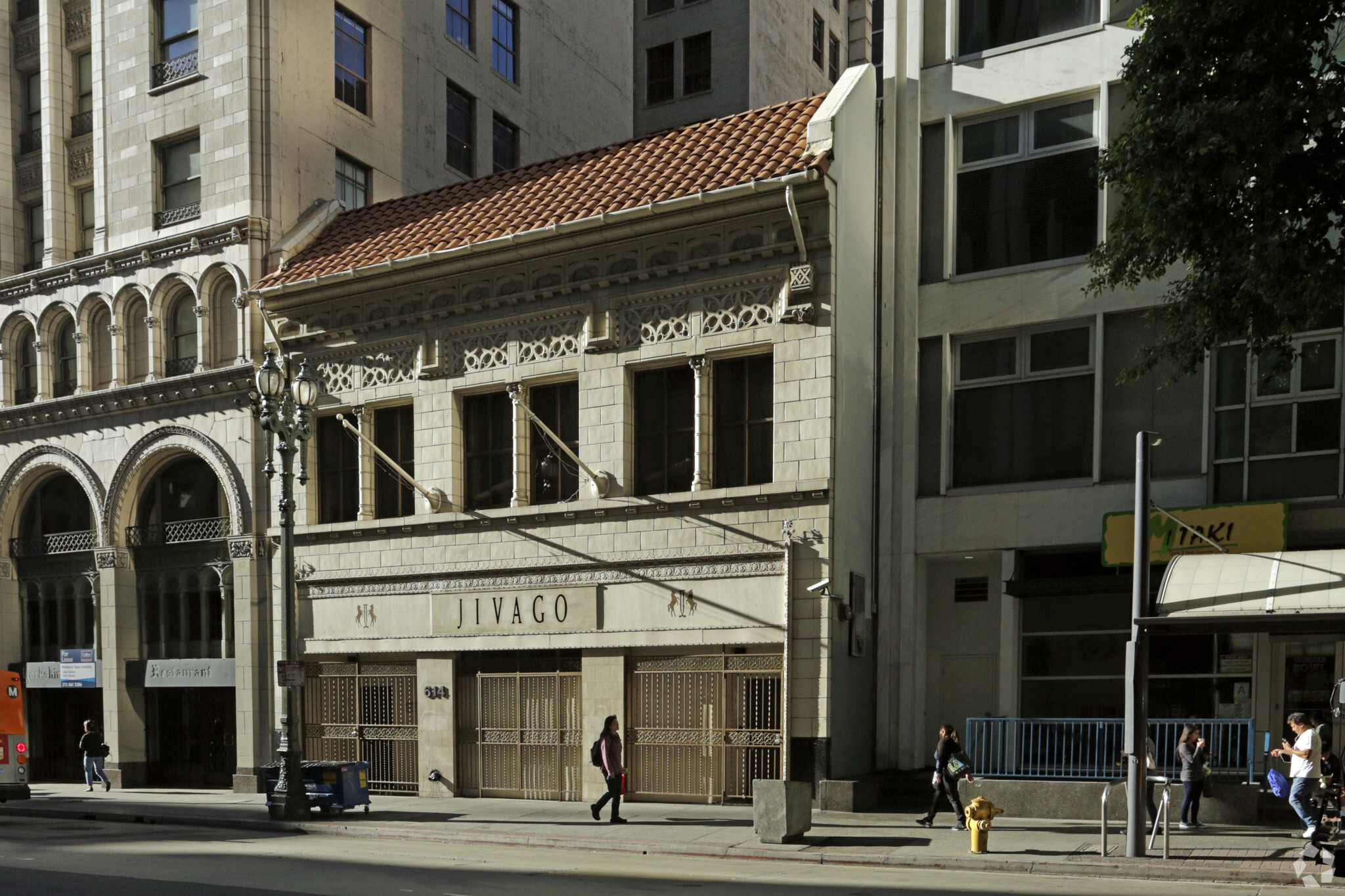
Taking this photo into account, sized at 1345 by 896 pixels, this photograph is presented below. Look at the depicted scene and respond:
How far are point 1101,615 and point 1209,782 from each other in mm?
3555

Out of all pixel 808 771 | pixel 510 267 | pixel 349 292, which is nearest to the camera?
pixel 808 771

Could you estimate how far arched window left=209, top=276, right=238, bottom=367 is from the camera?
27281 mm

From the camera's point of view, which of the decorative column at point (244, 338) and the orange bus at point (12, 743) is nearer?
the orange bus at point (12, 743)

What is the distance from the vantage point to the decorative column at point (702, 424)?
21766 mm

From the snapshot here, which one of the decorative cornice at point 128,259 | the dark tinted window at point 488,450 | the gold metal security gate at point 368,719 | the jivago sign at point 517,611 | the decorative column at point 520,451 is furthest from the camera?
the decorative cornice at point 128,259

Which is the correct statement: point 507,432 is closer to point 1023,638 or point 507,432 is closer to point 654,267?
point 654,267

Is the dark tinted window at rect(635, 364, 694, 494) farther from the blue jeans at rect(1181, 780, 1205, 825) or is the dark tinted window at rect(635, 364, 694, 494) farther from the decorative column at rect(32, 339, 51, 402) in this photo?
the decorative column at rect(32, 339, 51, 402)

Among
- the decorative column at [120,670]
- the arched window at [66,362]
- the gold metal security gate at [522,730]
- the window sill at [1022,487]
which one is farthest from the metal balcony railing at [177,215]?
the window sill at [1022,487]

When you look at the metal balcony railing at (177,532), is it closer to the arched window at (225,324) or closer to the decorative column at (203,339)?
the decorative column at (203,339)

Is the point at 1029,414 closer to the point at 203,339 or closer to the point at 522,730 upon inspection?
the point at 522,730

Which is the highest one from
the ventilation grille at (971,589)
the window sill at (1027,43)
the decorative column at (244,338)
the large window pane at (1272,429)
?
the window sill at (1027,43)

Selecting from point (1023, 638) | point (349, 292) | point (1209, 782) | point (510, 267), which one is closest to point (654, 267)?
point (510, 267)

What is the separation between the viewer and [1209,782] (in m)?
17.8

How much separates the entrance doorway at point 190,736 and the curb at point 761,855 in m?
4.90
